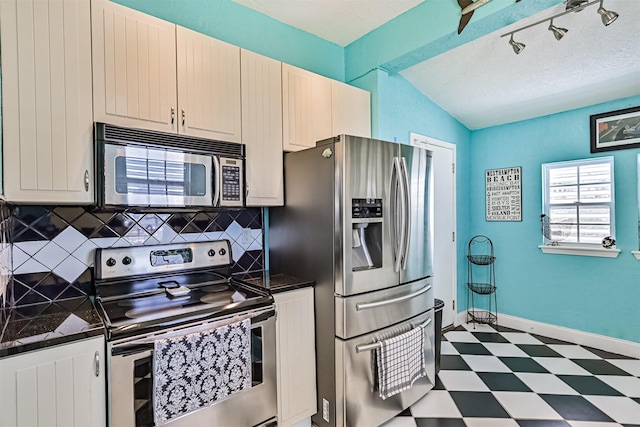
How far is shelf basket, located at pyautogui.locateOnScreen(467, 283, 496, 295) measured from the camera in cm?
373

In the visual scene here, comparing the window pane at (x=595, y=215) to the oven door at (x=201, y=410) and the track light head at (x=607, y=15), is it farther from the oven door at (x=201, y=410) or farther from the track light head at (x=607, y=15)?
the oven door at (x=201, y=410)

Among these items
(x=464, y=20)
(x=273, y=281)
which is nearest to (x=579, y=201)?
(x=464, y=20)

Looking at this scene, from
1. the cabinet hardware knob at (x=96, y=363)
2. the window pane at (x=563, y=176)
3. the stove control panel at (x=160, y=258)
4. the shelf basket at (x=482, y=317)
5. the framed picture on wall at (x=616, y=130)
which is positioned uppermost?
the framed picture on wall at (x=616, y=130)

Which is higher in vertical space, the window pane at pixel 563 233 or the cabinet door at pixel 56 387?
the window pane at pixel 563 233

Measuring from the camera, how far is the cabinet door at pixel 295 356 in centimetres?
187

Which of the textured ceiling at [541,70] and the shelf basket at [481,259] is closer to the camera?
the textured ceiling at [541,70]

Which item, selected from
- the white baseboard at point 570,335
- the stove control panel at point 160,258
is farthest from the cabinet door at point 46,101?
the white baseboard at point 570,335

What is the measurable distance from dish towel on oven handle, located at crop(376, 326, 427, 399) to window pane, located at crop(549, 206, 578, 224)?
2.19m

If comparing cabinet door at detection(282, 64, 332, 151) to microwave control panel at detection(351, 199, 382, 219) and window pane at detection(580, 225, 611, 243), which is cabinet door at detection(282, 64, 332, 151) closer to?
microwave control panel at detection(351, 199, 382, 219)

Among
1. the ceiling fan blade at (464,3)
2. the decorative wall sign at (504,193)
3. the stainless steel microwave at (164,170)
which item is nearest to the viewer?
the stainless steel microwave at (164,170)

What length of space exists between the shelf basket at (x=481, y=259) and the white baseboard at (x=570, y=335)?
0.62m

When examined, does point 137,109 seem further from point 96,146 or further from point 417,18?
point 417,18

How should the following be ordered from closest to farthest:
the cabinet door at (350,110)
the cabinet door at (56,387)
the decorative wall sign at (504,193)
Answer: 1. the cabinet door at (56,387)
2. the cabinet door at (350,110)
3. the decorative wall sign at (504,193)

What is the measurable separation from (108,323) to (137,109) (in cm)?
103
